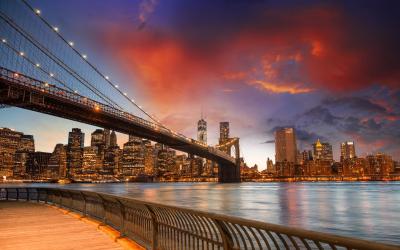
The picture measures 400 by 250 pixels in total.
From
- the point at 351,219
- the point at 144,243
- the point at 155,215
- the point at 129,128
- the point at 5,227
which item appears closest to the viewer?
the point at 155,215

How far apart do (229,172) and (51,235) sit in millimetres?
114692

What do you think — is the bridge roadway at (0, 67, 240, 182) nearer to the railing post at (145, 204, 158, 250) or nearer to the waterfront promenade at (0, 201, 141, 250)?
the waterfront promenade at (0, 201, 141, 250)

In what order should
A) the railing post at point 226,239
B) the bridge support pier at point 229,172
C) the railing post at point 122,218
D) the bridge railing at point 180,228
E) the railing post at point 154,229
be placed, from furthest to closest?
the bridge support pier at point 229,172 → the railing post at point 122,218 → the railing post at point 154,229 → the railing post at point 226,239 → the bridge railing at point 180,228

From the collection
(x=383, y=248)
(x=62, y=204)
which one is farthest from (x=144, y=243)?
(x=62, y=204)

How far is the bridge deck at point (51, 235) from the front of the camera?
7379mm

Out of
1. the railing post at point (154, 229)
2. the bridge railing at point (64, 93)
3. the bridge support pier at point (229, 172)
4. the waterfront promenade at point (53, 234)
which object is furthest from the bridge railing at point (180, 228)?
the bridge support pier at point (229, 172)

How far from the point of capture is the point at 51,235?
8.55 metres

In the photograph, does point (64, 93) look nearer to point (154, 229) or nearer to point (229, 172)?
point (154, 229)

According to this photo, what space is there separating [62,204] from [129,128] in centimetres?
5045

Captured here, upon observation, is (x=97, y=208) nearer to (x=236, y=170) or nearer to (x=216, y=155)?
(x=216, y=155)

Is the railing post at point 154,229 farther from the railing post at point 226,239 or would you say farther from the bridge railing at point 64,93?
the bridge railing at point 64,93

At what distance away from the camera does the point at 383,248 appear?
7.72 ft

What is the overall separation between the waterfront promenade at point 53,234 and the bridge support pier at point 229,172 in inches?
4264

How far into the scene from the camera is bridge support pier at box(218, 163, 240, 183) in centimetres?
11948
